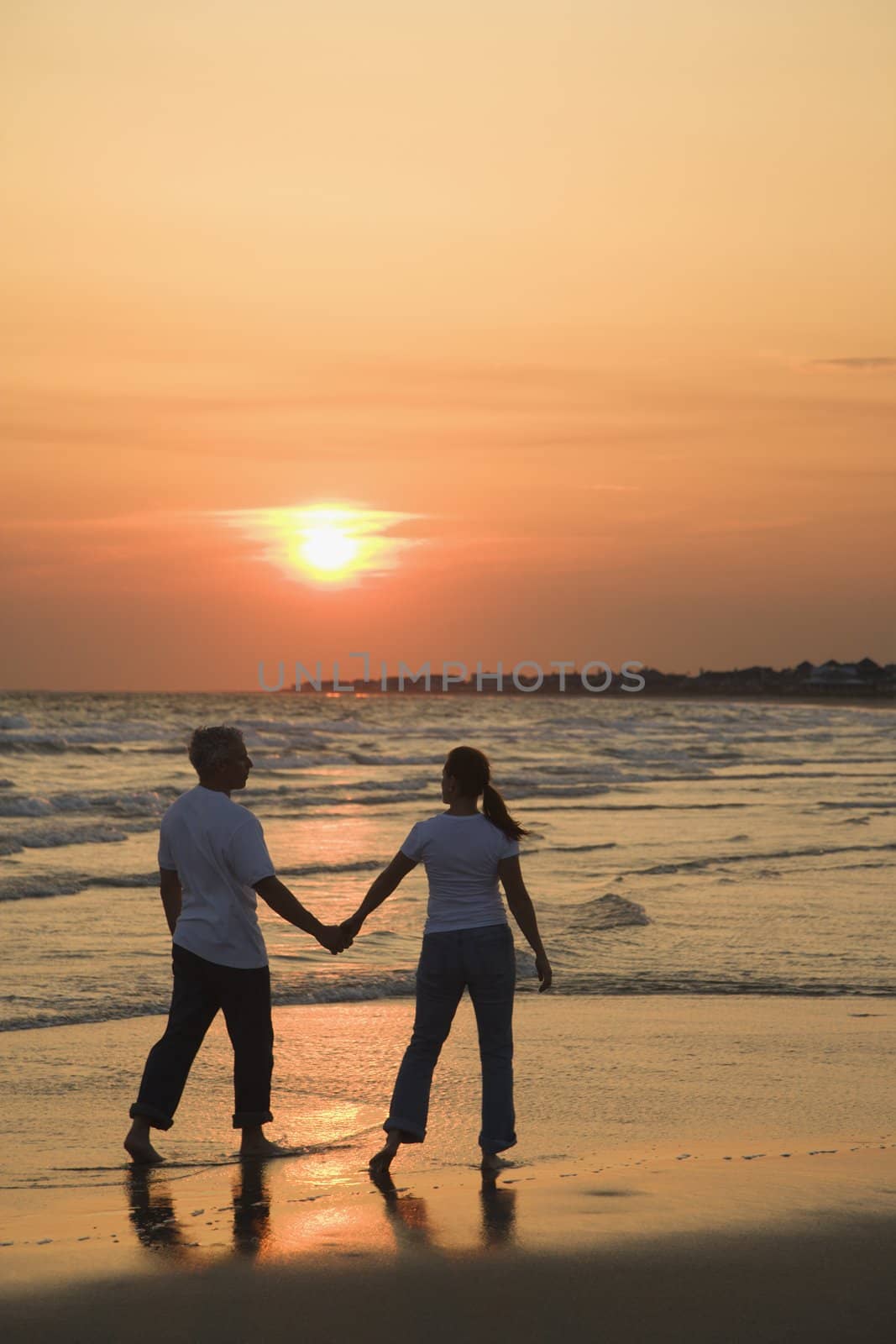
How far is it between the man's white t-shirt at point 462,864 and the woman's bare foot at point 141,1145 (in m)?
1.48

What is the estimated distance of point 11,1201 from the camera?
5.44 m

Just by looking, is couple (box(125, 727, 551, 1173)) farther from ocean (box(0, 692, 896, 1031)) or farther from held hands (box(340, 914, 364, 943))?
ocean (box(0, 692, 896, 1031))

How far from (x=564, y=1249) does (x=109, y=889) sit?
1057cm

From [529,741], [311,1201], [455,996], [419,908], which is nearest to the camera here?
[311,1201]

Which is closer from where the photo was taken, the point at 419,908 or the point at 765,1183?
the point at 765,1183

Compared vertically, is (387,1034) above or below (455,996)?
below

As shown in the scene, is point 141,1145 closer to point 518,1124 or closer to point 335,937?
point 335,937

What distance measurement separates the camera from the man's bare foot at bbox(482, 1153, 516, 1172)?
5828 millimetres

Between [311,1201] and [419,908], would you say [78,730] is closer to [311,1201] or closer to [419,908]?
[419,908]

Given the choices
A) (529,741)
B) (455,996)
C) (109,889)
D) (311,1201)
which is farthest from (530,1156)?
(529,741)

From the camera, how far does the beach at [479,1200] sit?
4176mm

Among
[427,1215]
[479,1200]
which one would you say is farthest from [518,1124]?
[427,1215]

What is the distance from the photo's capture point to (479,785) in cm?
598

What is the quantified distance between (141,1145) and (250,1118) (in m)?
0.46
